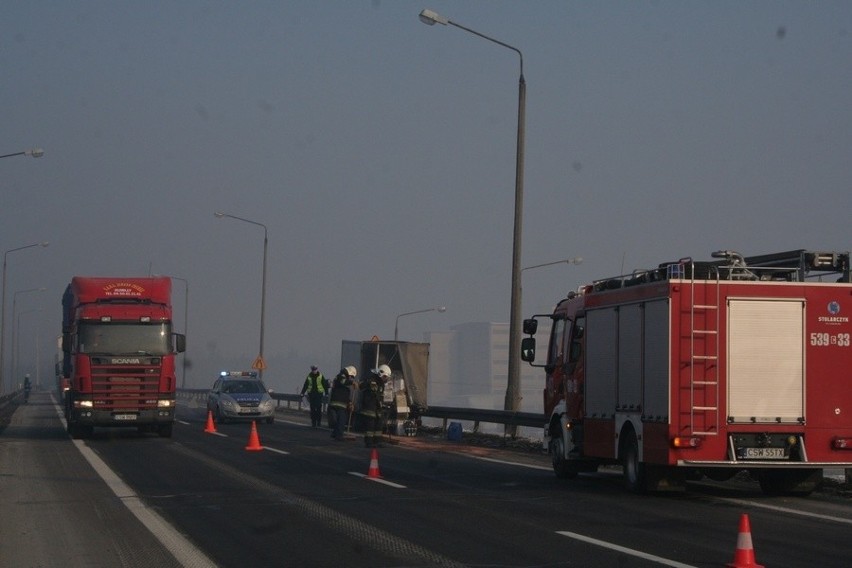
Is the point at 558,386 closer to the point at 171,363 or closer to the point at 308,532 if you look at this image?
the point at 308,532

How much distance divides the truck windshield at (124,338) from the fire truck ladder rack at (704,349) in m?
16.7

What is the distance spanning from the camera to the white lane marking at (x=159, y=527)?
34.6ft

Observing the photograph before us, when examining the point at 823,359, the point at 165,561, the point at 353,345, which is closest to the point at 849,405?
the point at 823,359

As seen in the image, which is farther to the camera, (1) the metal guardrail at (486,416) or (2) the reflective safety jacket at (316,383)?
(2) the reflective safety jacket at (316,383)

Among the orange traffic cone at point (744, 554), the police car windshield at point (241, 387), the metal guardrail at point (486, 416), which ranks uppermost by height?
the police car windshield at point (241, 387)

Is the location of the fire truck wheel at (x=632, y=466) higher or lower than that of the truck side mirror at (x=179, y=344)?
lower

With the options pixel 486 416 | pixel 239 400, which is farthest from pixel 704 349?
pixel 239 400

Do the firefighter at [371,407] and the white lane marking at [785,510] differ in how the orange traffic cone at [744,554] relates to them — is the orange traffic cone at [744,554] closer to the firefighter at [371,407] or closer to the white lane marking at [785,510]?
the white lane marking at [785,510]

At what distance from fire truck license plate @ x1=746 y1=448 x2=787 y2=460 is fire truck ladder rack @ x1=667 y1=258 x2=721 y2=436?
509 millimetres

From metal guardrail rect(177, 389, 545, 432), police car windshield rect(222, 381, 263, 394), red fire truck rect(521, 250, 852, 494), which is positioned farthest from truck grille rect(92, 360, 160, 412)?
red fire truck rect(521, 250, 852, 494)

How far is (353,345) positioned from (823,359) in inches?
982

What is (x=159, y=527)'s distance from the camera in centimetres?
1262

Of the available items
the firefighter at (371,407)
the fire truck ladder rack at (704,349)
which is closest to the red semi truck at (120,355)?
the firefighter at (371,407)

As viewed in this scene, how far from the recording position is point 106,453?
24500mm
